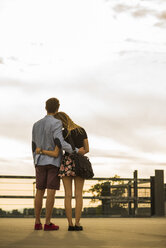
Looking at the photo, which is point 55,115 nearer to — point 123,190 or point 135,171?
point 135,171

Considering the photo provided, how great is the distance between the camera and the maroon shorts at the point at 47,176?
23.0ft

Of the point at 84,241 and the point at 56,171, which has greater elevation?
the point at 56,171

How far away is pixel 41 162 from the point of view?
7047 mm

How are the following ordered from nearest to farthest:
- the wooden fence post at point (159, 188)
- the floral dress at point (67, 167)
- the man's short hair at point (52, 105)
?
the floral dress at point (67, 167) → the man's short hair at point (52, 105) → the wooden fence post at point (159, 188)

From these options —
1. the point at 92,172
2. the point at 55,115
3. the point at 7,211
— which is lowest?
the point at 7,211

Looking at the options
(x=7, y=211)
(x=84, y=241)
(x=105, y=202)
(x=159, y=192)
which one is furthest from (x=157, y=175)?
(x=84, y=241)

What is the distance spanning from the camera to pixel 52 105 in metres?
7.14

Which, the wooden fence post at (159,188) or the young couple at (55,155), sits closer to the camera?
the young couple at (55,155)

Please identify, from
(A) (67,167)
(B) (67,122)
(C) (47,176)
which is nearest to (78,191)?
(A) (67,167)

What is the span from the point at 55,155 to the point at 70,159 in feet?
0.71

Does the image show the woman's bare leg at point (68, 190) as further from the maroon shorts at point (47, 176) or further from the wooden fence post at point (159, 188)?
the wooden fence post at point (159, 188)

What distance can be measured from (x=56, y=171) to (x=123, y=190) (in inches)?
393

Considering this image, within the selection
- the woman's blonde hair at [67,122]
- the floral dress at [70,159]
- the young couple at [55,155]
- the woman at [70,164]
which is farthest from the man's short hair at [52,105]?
the floral dress at [70,159]

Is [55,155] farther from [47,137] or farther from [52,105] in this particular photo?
[52,105]
